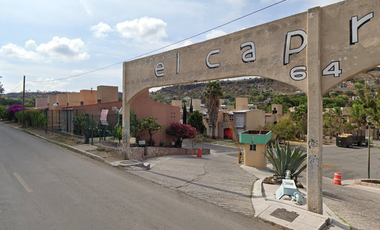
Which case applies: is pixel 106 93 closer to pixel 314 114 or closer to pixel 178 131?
pixel 178 131

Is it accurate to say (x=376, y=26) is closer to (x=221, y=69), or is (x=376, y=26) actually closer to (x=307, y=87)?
(x=307, y=87)

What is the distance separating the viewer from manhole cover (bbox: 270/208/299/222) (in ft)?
18.5

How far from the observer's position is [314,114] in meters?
6.09

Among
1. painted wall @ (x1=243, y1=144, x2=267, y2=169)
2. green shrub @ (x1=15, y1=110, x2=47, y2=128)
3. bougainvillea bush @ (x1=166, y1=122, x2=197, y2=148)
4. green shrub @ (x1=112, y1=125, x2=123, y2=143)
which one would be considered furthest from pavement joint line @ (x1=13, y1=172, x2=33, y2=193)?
green shrub @ (x1=15, y1=110, x2=47, y2=128)

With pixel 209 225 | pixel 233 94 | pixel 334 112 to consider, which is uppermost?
pixel 233 94

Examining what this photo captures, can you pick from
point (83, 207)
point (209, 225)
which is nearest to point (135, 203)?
point (83, 207)

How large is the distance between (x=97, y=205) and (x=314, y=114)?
5.95 meters

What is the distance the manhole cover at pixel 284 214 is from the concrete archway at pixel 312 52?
2.06 ft

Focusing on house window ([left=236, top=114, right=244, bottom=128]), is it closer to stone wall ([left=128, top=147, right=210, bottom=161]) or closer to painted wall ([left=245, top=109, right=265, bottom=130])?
painted wall ([left=245, top=109, right=265, bottom=130])

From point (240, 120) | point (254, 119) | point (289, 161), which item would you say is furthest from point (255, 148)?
point (254, 119)

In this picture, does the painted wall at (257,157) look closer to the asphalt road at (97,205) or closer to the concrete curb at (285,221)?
the concrete curb at (285,221)

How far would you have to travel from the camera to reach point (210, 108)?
44.6m

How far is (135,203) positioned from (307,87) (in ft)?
17.8

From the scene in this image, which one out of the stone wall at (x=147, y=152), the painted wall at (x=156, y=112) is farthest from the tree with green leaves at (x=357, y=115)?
the stone wall at (x=147, y=152)
